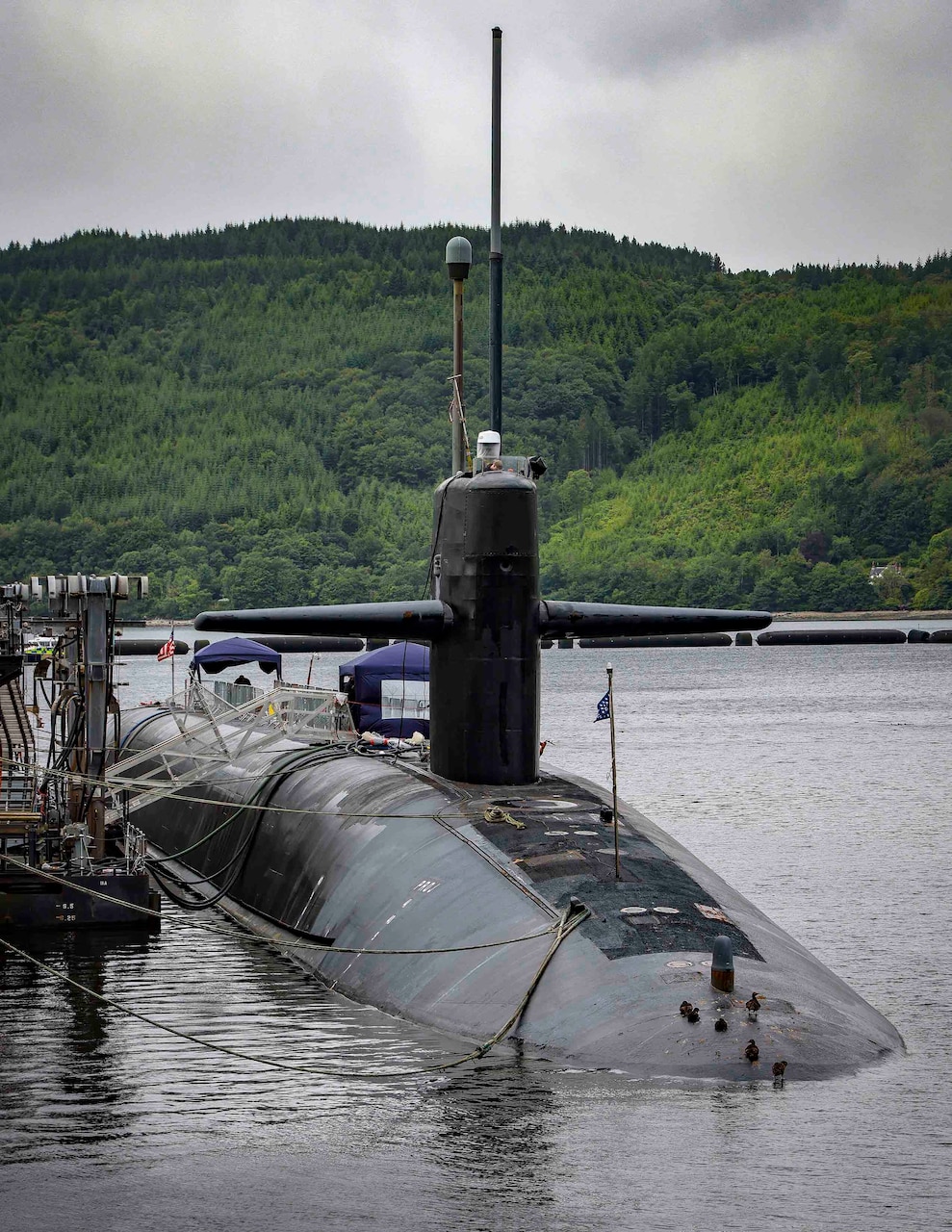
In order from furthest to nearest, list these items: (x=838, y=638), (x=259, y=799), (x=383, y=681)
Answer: (x=838, y=638), (x=383, y=681), (x=259, y=799)

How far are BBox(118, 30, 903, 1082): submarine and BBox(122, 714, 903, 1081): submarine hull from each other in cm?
2

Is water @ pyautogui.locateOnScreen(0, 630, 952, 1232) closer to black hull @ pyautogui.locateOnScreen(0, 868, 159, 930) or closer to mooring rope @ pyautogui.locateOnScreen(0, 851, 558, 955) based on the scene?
mooring rope @ pyautogui.locateOnScreen(0, 851, 558, 955)

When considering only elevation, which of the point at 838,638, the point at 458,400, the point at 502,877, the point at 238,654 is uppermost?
the point at 458,400

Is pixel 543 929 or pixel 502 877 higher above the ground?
pixel 502 877

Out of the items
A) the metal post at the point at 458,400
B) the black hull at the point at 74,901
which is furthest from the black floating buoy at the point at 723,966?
the black hull at the point at 74,901

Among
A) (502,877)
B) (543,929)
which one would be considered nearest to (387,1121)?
(543,929)

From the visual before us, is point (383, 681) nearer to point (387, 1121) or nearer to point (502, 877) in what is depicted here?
point (502, 877)

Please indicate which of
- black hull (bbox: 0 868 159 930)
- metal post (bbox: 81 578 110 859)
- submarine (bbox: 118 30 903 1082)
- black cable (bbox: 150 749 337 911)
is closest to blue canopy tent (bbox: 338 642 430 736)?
black cable (bbox: 150 749 337 911)

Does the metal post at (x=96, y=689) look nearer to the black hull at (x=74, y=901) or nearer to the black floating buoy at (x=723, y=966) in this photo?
the black hull at (x=74, y=901)

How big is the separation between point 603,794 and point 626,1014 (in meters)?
6.19

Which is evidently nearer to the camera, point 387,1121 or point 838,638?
point 387,1121

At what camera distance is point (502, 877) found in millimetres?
15383

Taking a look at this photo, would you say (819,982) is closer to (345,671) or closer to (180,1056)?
(180,1056)

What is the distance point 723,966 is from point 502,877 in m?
3.17
